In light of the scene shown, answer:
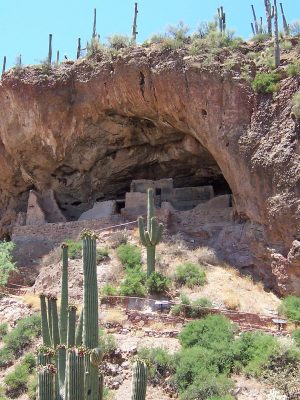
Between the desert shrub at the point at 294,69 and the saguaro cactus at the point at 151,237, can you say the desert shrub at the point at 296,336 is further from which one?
the desert shrub at the point at 294,69

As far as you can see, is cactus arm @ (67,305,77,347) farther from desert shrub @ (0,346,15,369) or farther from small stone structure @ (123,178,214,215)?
small stone structure @ (123,178,214,215)

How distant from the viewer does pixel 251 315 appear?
15.0 meters

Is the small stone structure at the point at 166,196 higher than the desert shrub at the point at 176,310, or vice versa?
the small stone structure at the point at 166,196

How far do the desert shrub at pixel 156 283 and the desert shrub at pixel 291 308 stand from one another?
134 inches

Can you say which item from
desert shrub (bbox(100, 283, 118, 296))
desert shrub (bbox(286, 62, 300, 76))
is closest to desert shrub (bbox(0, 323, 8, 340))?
desert shrub (bbox(100, 283, 118, 296))

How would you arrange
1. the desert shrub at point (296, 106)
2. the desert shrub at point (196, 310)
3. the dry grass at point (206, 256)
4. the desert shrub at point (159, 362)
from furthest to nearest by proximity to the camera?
the dry grass at point (206, 256) → the desert shrub at point (296, 106) → the desert shrub at point (196, 310) → the desert shrub at point (159, 362)

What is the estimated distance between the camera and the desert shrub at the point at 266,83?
18.5 metres

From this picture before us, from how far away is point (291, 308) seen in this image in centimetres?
1561

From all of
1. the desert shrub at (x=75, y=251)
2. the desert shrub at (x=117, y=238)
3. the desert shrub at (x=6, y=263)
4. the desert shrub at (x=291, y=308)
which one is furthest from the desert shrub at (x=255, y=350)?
the desert shrub at (x=6, y=263)

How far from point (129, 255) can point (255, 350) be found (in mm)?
6537

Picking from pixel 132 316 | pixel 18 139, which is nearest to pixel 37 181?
pixel 18 139

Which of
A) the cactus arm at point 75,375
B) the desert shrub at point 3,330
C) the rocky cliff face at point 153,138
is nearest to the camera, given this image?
the cactus arm at point 75,375

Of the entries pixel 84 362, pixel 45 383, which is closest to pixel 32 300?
pixel 45 383

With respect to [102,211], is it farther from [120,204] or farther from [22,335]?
[22,335]
